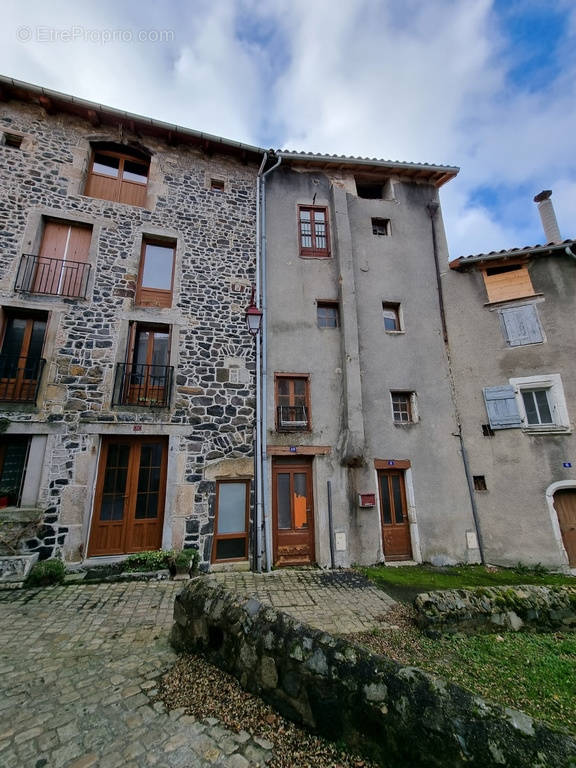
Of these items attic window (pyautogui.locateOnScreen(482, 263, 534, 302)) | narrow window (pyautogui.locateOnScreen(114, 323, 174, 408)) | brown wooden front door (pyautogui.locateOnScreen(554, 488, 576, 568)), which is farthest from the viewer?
attic window (pyautogui.locateOnScreen(482, 263, 534, 302))

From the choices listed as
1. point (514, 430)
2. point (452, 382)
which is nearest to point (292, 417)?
point (452, 382)

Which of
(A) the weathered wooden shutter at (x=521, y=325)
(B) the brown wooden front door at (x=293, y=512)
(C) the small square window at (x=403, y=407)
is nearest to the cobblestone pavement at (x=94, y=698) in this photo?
(B) the brown wooden front door at (x=293, y=512)

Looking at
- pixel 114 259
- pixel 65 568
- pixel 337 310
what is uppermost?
pixel 114 259

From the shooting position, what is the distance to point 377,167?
10.2 meters

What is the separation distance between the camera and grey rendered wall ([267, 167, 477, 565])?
7758mm

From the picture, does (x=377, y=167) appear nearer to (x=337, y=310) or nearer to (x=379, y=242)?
(x=379, y=242)

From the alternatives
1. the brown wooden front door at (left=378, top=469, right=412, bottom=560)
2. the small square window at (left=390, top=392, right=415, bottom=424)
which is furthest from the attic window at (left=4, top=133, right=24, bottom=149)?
the brown wooden front door at (left=378, top=469, right=412, bottom=560)

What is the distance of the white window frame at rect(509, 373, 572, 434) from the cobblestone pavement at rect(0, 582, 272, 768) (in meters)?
8.96

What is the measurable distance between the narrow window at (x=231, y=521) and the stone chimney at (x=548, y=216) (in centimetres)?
1182

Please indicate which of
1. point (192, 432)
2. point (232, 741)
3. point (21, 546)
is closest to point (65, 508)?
Answer: point (21, 546)

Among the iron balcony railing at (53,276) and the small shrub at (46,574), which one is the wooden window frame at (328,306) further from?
the small shrub at (46,574)

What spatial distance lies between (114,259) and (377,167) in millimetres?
8208

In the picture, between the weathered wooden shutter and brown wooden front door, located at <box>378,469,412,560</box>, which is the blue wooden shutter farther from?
brown wooden front door, located at <box>378,469,412,560</box>

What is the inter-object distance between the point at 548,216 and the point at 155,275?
39.6 feet
